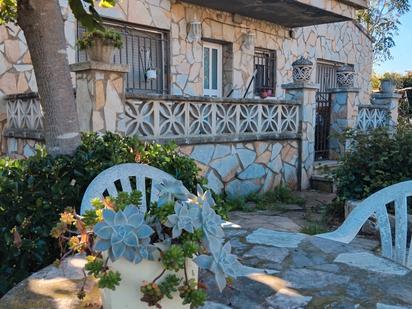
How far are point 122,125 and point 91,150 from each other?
7.12 feet

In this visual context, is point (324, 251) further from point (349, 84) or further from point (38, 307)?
point (349, 84)

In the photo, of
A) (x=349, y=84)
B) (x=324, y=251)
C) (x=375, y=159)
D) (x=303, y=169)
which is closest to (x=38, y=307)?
(x=324, y=251)

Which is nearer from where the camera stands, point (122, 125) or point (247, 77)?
point (122, 125)

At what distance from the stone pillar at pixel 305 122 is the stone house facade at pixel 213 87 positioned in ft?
0.06

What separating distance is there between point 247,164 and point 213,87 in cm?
257

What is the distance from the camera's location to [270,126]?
23.0ft

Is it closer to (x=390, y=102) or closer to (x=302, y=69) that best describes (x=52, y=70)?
(x=302, y=69)

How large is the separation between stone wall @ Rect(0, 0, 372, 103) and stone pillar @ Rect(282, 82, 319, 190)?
1.70 m

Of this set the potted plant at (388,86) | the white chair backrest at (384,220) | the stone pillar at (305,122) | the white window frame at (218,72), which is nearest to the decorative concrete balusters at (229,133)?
the stone pillar at (305,122)

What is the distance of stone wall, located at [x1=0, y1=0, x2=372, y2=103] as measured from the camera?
Answer: 591 cm

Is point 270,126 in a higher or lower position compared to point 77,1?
lower

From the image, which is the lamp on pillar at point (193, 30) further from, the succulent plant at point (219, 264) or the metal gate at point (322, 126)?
the succulent plant at point (219, 264)

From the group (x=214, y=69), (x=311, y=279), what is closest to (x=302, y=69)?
(x=214, y=69)

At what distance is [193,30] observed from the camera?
7824 millimetres
